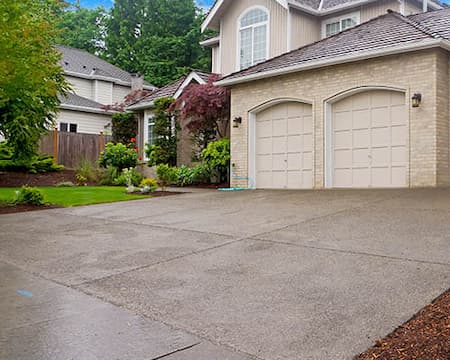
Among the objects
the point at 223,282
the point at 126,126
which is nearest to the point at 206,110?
the point at 126,126

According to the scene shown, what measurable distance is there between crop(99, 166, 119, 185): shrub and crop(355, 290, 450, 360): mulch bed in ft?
51.3

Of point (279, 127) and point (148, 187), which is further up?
point (279, 127)

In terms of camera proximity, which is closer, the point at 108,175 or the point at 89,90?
the point at 108,175

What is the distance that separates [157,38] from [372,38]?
3151cm

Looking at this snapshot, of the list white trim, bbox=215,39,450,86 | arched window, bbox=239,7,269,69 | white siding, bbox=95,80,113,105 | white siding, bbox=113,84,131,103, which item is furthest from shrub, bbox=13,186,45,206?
white siding, bbox=113,84,131,103

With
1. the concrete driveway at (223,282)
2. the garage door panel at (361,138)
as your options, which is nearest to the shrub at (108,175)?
the concrete driveway at (223,282)

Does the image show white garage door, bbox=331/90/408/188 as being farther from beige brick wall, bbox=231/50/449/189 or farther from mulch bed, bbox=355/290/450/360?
mulch bed, bbox=355/290/450/360

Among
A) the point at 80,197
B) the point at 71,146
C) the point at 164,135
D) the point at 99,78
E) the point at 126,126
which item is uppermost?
the point at 99,78

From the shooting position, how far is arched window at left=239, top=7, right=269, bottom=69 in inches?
693

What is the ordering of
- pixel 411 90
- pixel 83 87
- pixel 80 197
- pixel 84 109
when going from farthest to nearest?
pixel 83 87
pixel 84 109
pixel 80 197
pixel 411 90

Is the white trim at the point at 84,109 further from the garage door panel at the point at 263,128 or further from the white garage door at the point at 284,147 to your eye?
the white garage door at the point at 284,147

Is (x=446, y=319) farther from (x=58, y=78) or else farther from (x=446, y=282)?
(x=58, y=78)

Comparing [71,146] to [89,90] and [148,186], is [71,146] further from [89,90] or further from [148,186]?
[148,186]

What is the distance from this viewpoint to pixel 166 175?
16.3 m
